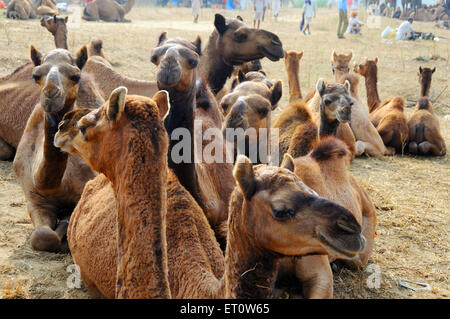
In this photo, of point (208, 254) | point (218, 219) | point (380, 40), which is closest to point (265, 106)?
point (218, 219)

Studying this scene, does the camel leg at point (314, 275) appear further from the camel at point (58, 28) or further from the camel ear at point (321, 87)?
the camel at point (58, 28)

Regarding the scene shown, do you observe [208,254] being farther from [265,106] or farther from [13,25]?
[13,25]

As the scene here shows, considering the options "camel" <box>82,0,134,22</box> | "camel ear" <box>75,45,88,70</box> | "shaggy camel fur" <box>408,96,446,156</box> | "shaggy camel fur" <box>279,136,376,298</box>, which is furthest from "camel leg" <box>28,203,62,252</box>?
"camel" <box>82,0,134,22</box>

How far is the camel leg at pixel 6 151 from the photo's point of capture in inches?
296

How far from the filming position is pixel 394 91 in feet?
49.4

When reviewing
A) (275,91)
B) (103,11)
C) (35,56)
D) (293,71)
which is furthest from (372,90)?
(103,11)

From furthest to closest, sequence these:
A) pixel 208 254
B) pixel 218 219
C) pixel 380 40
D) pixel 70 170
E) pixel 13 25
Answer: pixel 380 40
pixel 13 25
pixel 70 170
pixel 218 219
pixel 208 254

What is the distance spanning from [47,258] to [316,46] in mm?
18361

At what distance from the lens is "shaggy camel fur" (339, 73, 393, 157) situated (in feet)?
31.2

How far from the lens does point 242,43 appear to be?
6.93 metres

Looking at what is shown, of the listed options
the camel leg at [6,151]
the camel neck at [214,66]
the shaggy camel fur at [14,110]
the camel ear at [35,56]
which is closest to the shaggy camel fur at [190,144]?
the camel ear at [35,56]

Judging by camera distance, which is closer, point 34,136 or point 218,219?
point 218,219

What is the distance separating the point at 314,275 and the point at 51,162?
248 centimetres

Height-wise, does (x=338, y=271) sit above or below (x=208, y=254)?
below
